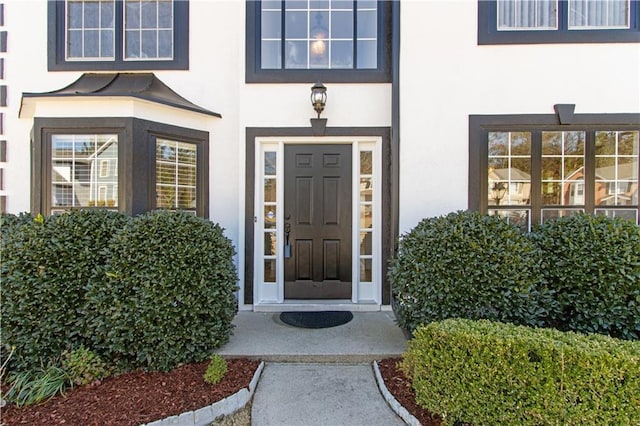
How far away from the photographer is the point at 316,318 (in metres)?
3.73

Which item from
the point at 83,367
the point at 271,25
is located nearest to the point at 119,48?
the point at 271,25

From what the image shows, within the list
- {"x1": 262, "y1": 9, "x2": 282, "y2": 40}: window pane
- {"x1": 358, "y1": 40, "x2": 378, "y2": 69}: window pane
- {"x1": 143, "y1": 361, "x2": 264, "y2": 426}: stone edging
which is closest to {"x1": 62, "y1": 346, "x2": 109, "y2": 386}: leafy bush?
{"x1": 143, "y1": 361, "x2": 264, "y2": 426}: stone edging

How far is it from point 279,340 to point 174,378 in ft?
3.24

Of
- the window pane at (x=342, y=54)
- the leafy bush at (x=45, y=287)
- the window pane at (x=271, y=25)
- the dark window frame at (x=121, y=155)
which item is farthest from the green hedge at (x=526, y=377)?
the window pane at (x=271, y=25)

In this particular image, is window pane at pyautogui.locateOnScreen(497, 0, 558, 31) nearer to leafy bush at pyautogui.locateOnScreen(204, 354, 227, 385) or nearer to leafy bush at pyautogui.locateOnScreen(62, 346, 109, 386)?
leafy bush at pyautogui.locateOnScreen(204, 354, 227, 385)

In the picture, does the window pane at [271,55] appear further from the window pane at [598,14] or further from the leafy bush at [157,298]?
the window pane at [598,14]

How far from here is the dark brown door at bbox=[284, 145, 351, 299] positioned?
4.12 meters

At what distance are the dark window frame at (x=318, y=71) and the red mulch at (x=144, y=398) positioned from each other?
327 centimetres

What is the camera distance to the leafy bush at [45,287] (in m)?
2.60

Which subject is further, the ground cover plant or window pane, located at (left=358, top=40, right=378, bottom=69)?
window pane, located at (left=358, top=40, right=378, bottom=69)

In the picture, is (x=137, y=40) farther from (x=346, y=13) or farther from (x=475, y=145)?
(x=475, y=145)

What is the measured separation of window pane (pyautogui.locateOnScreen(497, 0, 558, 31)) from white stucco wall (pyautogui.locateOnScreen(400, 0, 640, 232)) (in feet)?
0.92

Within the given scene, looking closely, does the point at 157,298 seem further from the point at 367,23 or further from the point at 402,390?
the point at 367,23

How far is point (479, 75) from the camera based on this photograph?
3.72 metres
